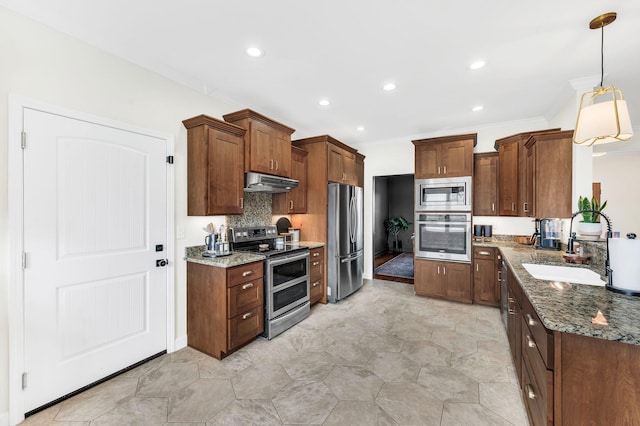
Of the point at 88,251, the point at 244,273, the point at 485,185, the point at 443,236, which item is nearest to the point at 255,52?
the point at 244,273

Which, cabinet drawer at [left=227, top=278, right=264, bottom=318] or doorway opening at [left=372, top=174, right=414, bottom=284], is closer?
cabinet drawer at [left=227, top=278, right=264, bottom=318]

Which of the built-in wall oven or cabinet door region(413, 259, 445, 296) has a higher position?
the built-in wall oven

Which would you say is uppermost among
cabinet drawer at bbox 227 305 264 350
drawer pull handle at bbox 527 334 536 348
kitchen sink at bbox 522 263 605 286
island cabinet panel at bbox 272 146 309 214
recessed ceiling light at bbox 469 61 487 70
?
recessed ceiling light at bbox 469 61 487 70

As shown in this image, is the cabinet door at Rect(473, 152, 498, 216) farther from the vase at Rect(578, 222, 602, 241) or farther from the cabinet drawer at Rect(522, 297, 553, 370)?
the cabinet drawer at Rect(522, 297, 553, 370)

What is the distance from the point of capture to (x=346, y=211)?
14.0 feet

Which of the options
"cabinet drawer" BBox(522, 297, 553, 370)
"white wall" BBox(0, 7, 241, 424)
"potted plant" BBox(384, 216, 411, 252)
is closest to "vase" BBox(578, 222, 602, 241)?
"cabinet drawer" BBox(522, 297, 553, 370)

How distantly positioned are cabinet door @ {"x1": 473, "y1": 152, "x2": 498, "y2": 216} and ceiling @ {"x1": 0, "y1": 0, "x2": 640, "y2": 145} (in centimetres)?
84

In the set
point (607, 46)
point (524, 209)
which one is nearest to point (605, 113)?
point (607, 46)

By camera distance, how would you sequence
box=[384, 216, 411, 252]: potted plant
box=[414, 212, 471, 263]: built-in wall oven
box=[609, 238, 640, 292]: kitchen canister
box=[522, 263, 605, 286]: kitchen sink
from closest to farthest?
box=[609, 238, 640, 292]: kitchen canister → box=[522, 263, 605, 286]: kitchen sink → box=[414, 212, 471, 263]: built-in wall oven → box=[384, 216, 411, 252]: potted plant

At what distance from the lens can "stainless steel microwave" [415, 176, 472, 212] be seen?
4074 millimetres

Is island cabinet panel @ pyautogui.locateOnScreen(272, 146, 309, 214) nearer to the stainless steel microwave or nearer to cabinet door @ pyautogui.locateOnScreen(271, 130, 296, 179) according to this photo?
cabinet door @ pyautogui.locateOnScreen(271, 130, 296, 179)

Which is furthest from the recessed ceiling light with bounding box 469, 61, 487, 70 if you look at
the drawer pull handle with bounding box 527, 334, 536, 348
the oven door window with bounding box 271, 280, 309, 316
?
the oven door window with bounding box 271, 280, 309, 316

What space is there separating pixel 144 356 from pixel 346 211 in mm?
3021

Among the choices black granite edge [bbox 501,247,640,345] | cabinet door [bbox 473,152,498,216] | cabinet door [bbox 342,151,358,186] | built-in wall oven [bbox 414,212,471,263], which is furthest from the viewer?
cabinet door [bbox 342,151,358,186]
